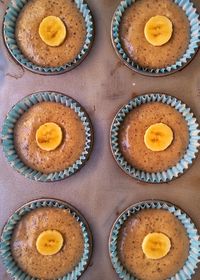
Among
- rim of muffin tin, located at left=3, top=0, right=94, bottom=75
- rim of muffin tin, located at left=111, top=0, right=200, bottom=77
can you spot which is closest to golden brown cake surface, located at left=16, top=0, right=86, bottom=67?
rim of muffin tin, located at left=3, top=0, right=94, bottom=75

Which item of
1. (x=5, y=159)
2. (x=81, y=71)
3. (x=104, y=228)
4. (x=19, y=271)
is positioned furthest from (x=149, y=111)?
(x=19, y=271)

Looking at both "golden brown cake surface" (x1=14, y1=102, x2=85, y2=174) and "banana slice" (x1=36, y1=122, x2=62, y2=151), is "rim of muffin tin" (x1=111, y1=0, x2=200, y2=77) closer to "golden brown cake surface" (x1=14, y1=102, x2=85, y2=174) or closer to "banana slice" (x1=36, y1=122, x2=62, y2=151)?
"golden brown cake surface" (x1=14, y1=102, x2=85, y2=174)

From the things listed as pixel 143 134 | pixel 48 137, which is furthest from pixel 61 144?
pixel 143 134

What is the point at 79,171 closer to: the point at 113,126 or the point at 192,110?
the point at 113,126

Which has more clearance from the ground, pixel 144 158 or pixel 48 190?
pixel 144 158

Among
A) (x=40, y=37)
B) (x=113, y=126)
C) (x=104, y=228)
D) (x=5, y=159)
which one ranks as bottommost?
(x=104, y=228)

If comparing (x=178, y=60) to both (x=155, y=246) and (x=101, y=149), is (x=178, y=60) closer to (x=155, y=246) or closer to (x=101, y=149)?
(x=101, y=149)
